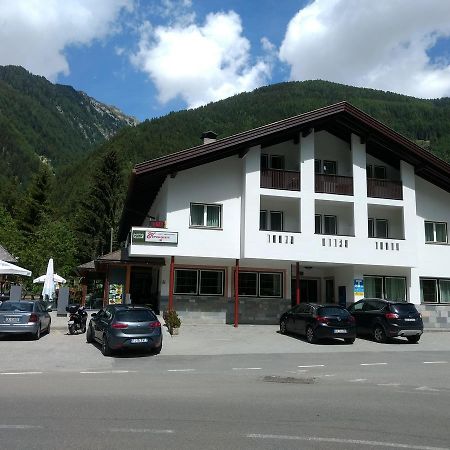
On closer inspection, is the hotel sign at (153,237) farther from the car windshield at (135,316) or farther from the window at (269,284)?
the car windshield at (135,316)

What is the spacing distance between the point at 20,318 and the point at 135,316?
4795 millimetres

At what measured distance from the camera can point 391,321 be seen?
19.6 m

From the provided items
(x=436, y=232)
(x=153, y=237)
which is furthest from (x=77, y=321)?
(x=436, y=232)

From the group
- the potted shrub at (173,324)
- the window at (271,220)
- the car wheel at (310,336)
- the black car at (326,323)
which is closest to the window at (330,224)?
the window at (271,220)

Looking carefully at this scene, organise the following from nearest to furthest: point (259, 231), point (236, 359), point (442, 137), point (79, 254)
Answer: point (236, 359) → point (259, 231) → point (79, 254) → point (442, 137)

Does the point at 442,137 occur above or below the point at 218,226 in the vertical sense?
above

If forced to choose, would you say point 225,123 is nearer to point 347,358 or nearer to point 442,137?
point 442,137

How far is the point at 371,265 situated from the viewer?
25469 mm

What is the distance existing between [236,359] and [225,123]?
8674 centimetres

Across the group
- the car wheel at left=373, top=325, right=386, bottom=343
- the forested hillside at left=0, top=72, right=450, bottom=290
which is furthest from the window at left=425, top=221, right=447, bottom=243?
the forested hillside at left=0, top=72, right=450, bottom=290

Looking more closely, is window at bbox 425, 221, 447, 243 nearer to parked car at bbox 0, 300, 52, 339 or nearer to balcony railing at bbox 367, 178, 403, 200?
balcony railing at bbox 367, 178, 403, 200

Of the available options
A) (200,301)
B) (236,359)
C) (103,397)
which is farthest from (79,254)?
(103,397)

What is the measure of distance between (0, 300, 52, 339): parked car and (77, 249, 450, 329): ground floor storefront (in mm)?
6068

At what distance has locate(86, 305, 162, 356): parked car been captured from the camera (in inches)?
595
